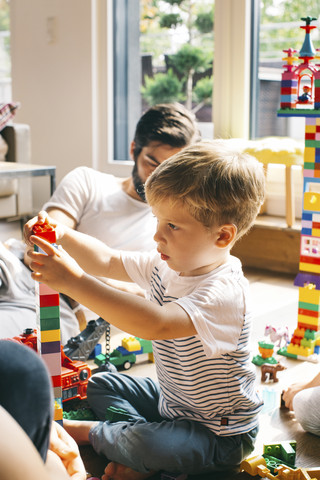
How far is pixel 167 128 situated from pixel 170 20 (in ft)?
6.51

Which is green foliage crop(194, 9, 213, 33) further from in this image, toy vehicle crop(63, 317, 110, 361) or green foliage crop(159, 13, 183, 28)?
toy vehicle crop(63, 317, 110, 361)

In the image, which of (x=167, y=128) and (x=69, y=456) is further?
(x=167, y=128)

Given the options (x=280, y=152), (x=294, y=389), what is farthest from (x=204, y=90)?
(x=294, y=389)

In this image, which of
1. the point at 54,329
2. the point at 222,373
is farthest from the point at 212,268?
the point at 54,329

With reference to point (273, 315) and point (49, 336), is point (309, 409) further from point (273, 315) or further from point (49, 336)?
point (273, 315)

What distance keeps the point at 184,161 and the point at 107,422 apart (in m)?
0.52

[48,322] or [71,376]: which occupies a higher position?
[48,322]

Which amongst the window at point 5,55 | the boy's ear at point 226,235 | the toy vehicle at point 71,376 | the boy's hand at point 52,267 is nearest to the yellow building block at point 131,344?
the toy vehicle at point 71,376

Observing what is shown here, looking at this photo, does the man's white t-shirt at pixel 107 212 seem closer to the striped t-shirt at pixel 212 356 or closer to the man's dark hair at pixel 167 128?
the man's dark hair at pixel 167 128

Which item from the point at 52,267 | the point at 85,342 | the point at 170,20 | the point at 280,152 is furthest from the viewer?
the point at 170,20

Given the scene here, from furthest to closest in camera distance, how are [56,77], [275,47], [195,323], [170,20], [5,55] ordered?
[5,55] → [56,77] → [170,20] → [275,47] → [195,323]

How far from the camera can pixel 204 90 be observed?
Result: 332cm

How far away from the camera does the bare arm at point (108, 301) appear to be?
900 millimetres

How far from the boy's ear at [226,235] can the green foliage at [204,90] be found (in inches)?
92.3
